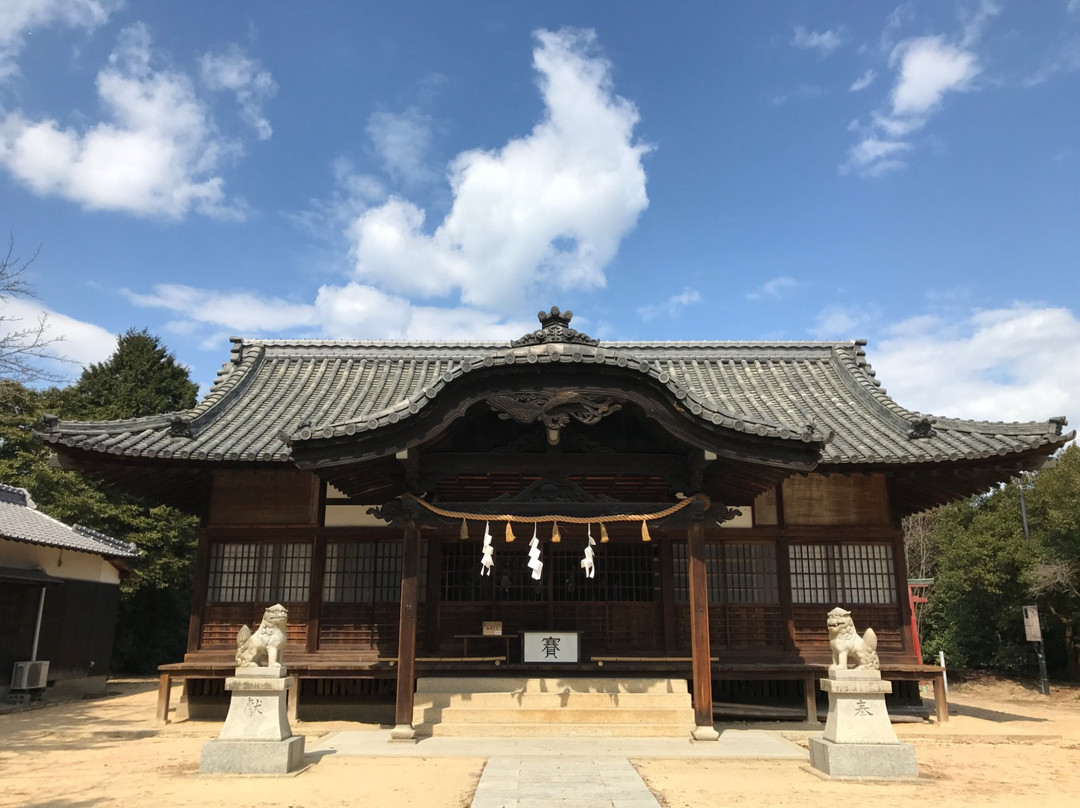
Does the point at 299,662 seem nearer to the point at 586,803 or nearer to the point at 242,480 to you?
the point at 242,480

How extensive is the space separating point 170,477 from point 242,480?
1.24 metres

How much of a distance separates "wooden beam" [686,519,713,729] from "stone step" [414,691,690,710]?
27.6 inches

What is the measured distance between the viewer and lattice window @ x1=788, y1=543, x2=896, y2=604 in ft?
44.1

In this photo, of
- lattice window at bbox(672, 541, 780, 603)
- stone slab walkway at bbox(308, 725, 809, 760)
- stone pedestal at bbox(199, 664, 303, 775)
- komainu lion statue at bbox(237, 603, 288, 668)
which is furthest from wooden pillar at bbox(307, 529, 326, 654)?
lattice window at bbox(672, 541, 780, 603)

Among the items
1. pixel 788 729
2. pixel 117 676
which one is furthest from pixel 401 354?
pixel 117 676

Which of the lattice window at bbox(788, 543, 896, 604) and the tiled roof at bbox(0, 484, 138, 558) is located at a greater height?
the tiled roof at bbox(0, 484, 138, 558)

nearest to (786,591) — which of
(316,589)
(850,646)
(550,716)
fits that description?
(850,646)

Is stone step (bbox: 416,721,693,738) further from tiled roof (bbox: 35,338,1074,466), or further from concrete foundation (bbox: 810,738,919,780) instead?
tiled roof (bbox: 35,338,1074,466)

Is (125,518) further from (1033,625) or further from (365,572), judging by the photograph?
(1033,625)

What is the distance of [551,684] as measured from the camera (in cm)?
1148

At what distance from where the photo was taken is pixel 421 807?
6.96 m

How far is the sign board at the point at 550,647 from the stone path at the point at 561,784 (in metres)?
2.70

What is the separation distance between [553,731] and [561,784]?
306 centimetres

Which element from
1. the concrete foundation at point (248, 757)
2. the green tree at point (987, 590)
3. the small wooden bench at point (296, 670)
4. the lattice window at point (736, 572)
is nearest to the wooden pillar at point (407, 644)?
the small wooden bench at point (296, 670)
